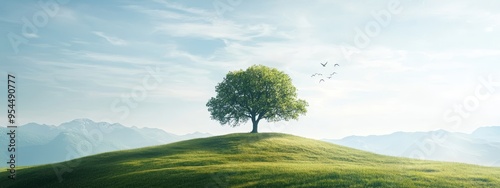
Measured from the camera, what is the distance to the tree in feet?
287

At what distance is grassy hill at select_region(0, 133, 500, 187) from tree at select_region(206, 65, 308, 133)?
776cm

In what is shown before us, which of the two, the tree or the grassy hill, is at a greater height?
the tree

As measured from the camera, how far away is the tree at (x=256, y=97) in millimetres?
87562

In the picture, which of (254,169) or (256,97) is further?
(256,97)

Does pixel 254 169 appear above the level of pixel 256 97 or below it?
below

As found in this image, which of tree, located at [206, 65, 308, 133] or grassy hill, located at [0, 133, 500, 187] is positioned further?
tree, located at [206, 65, 308, 133]

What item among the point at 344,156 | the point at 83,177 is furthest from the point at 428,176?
the point at 83,177

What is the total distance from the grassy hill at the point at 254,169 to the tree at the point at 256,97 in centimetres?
776

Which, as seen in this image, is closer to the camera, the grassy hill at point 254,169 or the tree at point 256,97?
the grassy hill at point 254,169

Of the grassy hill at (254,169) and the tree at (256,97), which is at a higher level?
the tree at (256,97)

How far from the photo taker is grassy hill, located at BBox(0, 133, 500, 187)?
38.4 m

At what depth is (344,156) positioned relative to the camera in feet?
223

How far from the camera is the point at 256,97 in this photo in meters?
88.5

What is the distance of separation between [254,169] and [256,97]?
44.3 metres
